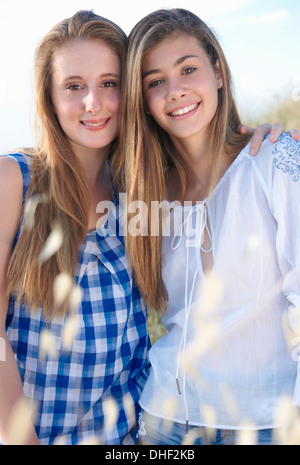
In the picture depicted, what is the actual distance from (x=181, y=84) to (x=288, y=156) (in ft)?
1.83

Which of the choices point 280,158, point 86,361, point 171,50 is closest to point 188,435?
point 86,361

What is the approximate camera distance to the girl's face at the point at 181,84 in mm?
2258

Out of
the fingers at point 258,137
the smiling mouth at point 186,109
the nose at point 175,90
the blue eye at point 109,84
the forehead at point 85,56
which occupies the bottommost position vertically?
the fingers at point 258,137

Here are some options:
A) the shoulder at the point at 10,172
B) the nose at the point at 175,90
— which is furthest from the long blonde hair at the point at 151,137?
the shoulder at the point at 10,172

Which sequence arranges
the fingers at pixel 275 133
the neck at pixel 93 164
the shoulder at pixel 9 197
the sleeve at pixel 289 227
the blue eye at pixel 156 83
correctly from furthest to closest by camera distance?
the neck at pixel 93 164 → the blue eye at pixel 156 83 → the shoulder at pixel 9 197 → the fingers at pixel 275 133 → the sleeve at pixel 289 227

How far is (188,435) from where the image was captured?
2.09 m

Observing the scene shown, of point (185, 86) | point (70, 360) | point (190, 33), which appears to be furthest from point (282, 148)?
point (70, 360)

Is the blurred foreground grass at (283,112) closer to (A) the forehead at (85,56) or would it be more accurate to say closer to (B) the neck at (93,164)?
(B) the neck at (93,164)

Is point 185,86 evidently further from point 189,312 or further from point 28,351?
point 28,351

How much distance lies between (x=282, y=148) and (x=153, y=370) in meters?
1.03

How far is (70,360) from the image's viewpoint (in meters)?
2.24

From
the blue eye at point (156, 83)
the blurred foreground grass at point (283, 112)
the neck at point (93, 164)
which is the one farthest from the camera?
the blurred foreground grass at point (283, 112)

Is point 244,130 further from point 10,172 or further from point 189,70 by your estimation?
point 10,172

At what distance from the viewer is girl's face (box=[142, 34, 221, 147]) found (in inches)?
88.9
